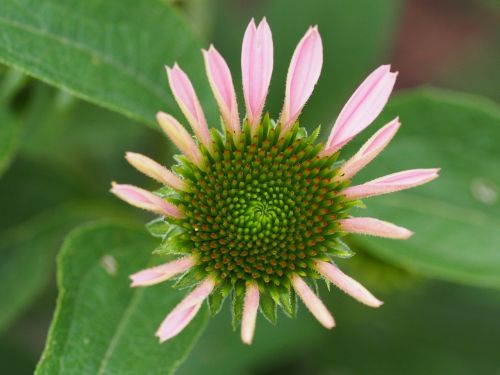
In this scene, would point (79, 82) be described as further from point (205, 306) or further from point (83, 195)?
point (83, 195)

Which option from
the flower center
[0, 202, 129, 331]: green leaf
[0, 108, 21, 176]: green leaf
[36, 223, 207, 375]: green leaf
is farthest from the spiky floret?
[0, 202, 129, 331]: green leaf

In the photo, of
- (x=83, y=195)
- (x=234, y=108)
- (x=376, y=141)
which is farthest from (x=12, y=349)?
(x=376, y=141)

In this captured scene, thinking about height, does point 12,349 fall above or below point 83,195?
below

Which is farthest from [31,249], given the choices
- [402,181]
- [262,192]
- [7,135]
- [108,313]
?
[402,181]

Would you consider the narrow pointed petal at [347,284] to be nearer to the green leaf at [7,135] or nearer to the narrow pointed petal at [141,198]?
the narrow pointed petal at [141,198]

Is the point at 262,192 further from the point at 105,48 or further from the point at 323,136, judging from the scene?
the point at 323,136

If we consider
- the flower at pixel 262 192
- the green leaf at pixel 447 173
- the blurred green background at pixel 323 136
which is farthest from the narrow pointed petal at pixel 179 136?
the green leaf at pixel 447 173

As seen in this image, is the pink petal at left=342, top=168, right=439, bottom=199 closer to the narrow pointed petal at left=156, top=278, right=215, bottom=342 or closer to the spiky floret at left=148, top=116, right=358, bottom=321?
the spiky floret at left=148, top=116, right=358, bottom=321
